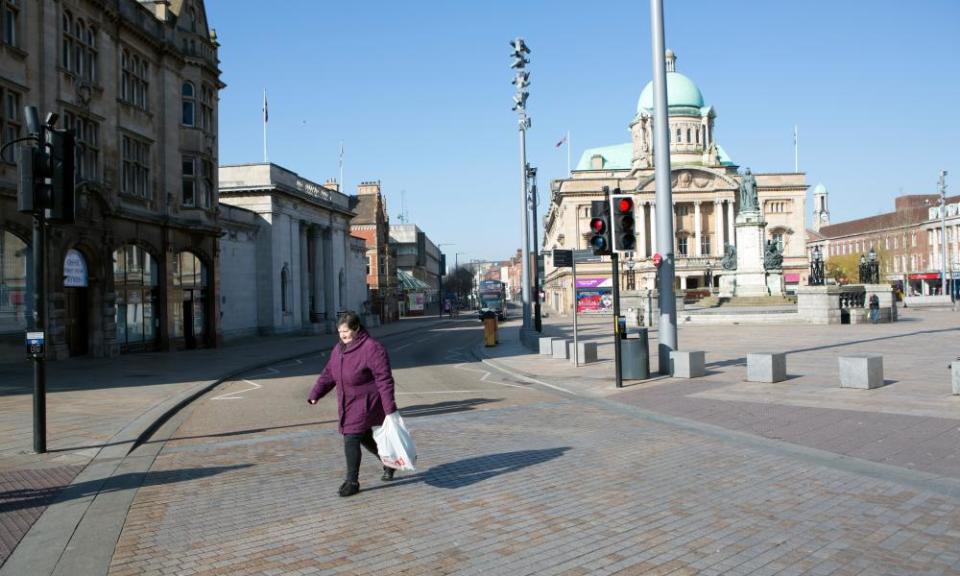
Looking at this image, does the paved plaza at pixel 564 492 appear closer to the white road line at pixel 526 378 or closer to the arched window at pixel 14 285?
the white road line at pixel 526 378

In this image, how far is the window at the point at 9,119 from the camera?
2097 centimetres

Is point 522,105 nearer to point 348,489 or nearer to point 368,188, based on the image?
point 348,489

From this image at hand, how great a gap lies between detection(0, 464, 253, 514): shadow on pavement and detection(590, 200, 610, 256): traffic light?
8.34 metres

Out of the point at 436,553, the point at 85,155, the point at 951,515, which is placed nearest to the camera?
the point at 436,553

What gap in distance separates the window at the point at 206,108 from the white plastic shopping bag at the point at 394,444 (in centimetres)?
2865

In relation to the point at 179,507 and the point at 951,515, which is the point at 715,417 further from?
the point at 179,507

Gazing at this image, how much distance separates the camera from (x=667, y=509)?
634 centimetres

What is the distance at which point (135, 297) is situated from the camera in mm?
28312

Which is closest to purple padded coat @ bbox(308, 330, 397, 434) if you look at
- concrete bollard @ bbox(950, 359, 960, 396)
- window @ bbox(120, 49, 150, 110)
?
concrete bollard @ bbox(950, 359, 960, 396)

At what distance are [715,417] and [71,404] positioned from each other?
37.1ft

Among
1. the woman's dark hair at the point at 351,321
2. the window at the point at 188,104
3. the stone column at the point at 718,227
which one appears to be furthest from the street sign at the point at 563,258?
the stone column at the point at 718,227

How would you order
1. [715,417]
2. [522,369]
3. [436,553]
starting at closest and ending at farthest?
[436,553] → [715,417] → [522,369]

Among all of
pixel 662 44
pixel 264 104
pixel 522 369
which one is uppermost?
pixel 264 104

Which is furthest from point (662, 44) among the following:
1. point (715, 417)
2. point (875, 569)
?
point (875, 569)
